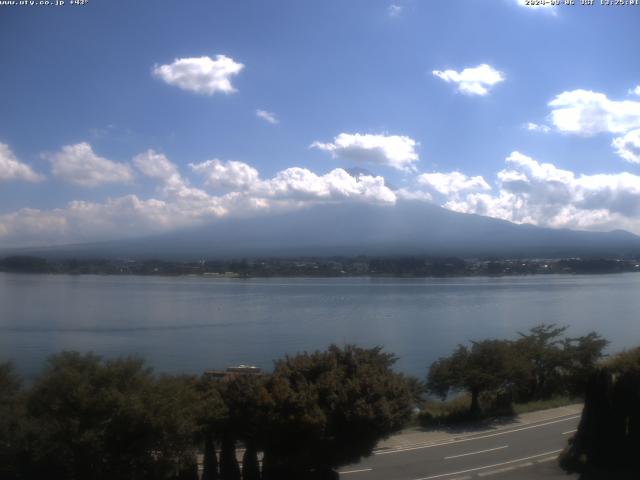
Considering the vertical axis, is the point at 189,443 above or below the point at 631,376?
below

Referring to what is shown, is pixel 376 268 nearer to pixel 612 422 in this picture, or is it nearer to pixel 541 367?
pixel 541 367

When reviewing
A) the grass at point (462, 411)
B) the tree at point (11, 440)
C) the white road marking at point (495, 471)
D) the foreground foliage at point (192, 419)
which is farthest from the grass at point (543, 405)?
the tree at point (11, 440)

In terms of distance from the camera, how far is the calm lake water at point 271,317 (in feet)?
67.4

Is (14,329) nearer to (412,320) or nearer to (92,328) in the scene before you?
(92,328)

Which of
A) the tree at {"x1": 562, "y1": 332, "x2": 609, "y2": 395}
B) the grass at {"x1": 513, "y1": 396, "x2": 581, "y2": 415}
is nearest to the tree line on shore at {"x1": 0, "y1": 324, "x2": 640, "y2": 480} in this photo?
the grass at {"x1": 513, "y1": 396, "x2": 581, "y2": 415}

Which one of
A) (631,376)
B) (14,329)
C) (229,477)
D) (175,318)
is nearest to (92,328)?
(14,329)

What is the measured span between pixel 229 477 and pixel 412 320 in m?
22.3

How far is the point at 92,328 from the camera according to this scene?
24938 mm

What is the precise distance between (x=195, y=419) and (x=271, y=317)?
23.3 metres

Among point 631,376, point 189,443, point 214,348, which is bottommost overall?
point 214,348

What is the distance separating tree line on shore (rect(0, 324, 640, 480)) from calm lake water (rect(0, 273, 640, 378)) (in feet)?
37.3

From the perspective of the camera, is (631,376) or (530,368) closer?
(631,376)

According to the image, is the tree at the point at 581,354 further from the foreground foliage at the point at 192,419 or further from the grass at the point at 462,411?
the foreground foliage at the point at 192,419

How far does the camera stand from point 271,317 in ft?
95.0
